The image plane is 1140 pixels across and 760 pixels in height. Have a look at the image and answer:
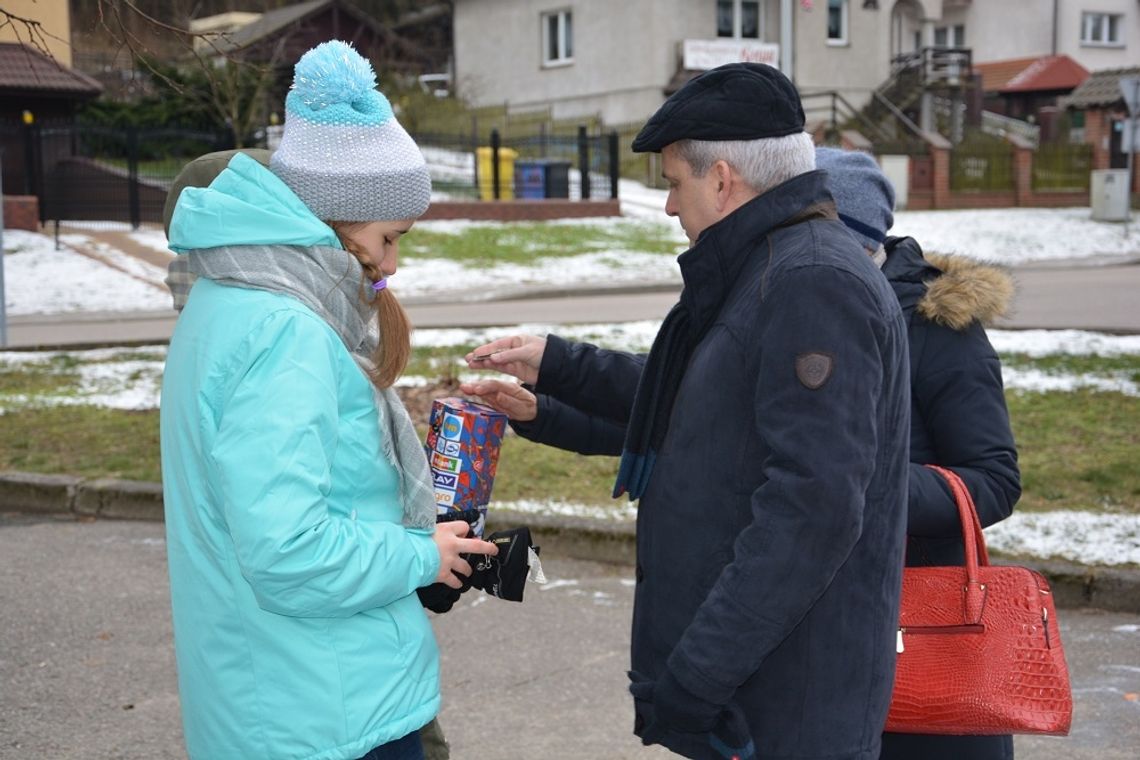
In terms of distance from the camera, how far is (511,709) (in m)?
4.83

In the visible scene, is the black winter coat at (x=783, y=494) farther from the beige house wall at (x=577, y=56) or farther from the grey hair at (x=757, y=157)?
the beige house wall at (x=577, y=56)

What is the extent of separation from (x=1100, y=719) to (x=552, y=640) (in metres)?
2.20

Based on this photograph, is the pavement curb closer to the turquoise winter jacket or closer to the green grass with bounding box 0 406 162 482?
the green grass with bounding box 0 406 162 482

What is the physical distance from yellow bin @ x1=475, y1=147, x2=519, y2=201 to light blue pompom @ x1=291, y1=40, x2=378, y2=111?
2622cm

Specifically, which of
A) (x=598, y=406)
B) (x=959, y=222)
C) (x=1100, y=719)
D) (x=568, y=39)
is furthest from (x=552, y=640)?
(x=568, y=39)

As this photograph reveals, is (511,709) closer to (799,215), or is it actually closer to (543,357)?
(543,357)

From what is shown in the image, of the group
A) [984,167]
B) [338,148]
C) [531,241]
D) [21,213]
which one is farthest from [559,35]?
[338,148]

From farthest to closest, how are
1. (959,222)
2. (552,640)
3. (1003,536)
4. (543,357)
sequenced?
(959,222), (1003,536), (552,640), (543,357)

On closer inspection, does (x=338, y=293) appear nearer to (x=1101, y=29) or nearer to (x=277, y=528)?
(x=277, y=528)

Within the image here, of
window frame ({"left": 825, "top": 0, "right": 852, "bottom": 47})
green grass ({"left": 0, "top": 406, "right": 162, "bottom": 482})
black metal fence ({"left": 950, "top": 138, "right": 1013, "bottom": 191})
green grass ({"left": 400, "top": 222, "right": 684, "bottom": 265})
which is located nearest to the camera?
green grass ({"left": 0, "top": 406, "right": 162, "bottom": 482})

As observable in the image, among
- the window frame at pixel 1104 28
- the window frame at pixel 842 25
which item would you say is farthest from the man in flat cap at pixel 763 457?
the window frame at pixel 1104 28

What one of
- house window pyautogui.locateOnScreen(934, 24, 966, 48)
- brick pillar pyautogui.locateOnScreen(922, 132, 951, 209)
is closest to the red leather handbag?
brick pillar pyautogui.locateOnScreen(922, 132, 951, 209)

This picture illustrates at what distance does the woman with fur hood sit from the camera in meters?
2.98

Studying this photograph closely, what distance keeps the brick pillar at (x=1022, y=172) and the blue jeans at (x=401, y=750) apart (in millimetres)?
32177
